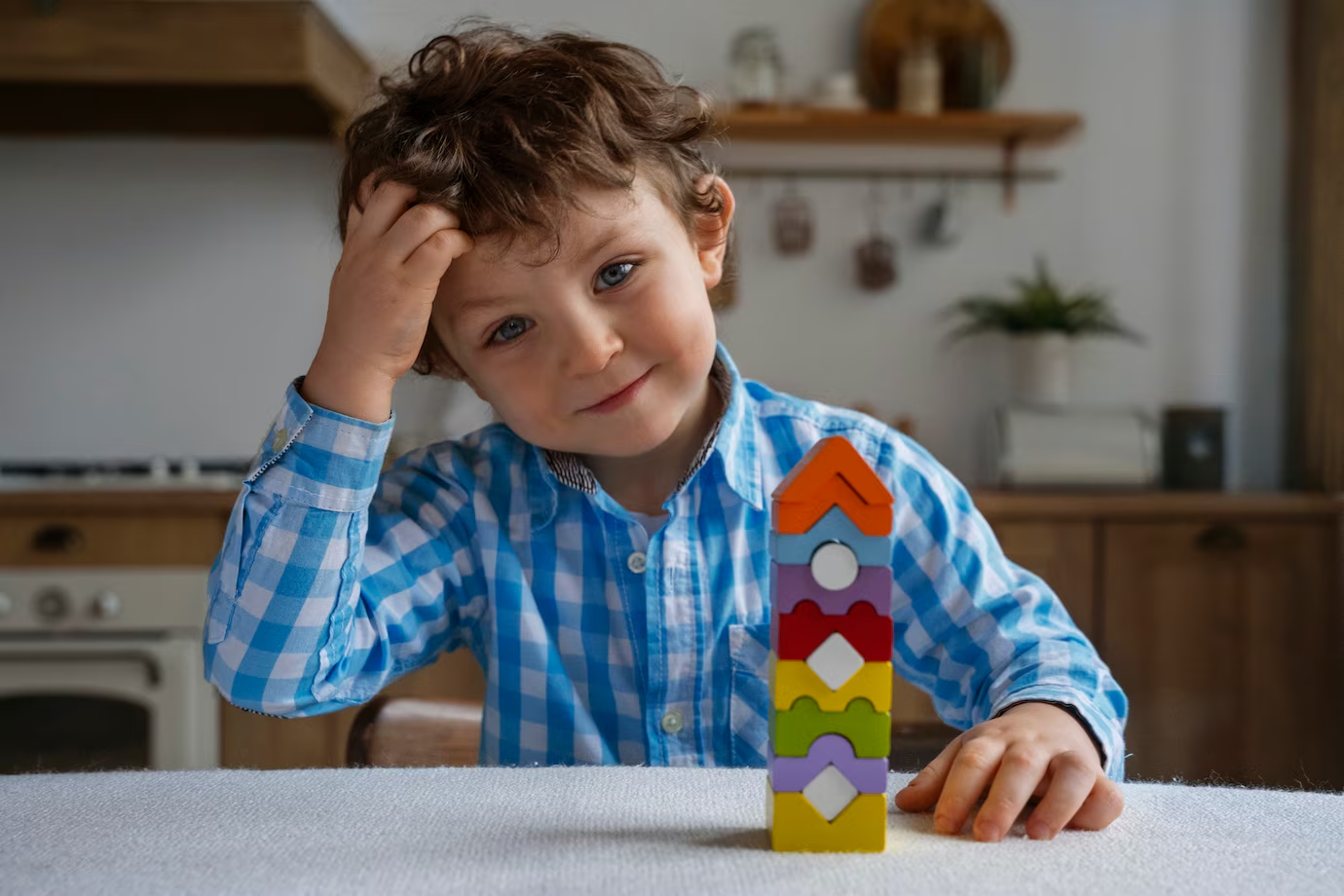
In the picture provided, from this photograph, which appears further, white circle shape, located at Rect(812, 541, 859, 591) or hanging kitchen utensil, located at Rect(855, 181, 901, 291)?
hanging kitchen utensil, located at Rect(855, 181, 901, 291)

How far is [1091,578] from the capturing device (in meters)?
2.39

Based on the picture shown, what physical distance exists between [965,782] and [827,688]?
0.10 m

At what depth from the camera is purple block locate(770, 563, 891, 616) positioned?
50cm

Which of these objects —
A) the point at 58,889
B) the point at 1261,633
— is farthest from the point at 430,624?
the point at 1261,633

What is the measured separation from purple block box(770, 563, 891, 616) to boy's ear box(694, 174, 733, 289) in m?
0.49

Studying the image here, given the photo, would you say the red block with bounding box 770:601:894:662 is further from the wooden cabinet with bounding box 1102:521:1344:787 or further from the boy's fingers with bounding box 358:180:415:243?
the wooden cabinet with bounding box 1102:521:1344:787

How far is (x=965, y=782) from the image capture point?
0.55 metres

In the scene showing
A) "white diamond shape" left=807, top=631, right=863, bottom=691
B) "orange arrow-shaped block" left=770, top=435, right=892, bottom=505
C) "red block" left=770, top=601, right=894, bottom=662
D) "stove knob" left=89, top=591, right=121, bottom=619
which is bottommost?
"stove knob" left=89, top=591, right=121, bottom=619

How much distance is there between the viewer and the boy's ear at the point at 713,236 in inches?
38.2

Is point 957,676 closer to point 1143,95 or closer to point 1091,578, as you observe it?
point 1091,578

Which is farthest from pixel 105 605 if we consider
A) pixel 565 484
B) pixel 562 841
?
pixel 562 841

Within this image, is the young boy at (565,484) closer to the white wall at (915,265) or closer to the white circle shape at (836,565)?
the white circle shape at (836,565)

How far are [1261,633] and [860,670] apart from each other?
2.21 meters

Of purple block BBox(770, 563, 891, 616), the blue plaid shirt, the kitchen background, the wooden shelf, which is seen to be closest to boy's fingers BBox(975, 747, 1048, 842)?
purple block BBox(770, 563, 891, 616)
